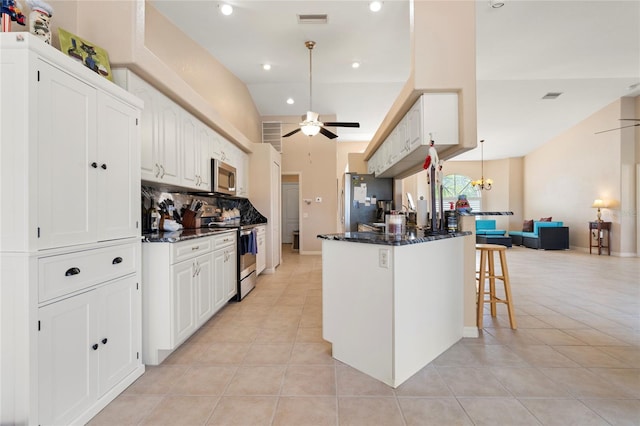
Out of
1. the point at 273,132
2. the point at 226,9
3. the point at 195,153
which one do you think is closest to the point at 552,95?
the point at 273,132

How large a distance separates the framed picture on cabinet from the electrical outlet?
2187mm

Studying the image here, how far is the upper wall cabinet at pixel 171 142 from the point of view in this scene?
7.93 feet

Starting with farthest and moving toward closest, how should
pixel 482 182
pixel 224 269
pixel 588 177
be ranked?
pixel 482 182
pixel 588 177
pixel 224 269

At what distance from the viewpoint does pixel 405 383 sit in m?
1.84

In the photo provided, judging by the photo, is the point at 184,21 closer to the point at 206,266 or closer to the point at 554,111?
the point at 206,266

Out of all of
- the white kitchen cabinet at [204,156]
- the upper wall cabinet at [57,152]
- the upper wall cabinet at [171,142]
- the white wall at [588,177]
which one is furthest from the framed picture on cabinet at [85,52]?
the white wall at [588,177]

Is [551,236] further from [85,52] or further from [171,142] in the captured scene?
[85,52]

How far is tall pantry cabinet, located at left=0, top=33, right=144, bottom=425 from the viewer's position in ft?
4.09

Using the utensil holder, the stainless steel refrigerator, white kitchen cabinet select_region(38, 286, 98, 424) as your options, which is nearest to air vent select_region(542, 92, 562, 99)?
the stainless steel refrigerator

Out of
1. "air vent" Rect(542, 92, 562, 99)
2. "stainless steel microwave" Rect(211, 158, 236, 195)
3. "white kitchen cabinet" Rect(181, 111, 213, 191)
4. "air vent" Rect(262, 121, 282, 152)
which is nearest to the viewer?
"white kitchen cabinet" Rect(181, 111, 213, 191)

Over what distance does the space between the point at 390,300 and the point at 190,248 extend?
1652 mm

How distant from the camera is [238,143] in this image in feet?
15.9

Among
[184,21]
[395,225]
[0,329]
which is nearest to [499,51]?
[395,225]

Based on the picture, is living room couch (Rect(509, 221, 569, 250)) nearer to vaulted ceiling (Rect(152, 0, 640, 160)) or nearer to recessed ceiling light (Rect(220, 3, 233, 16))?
vaulted ceiling (Rect(152, 0, 640, 160))
